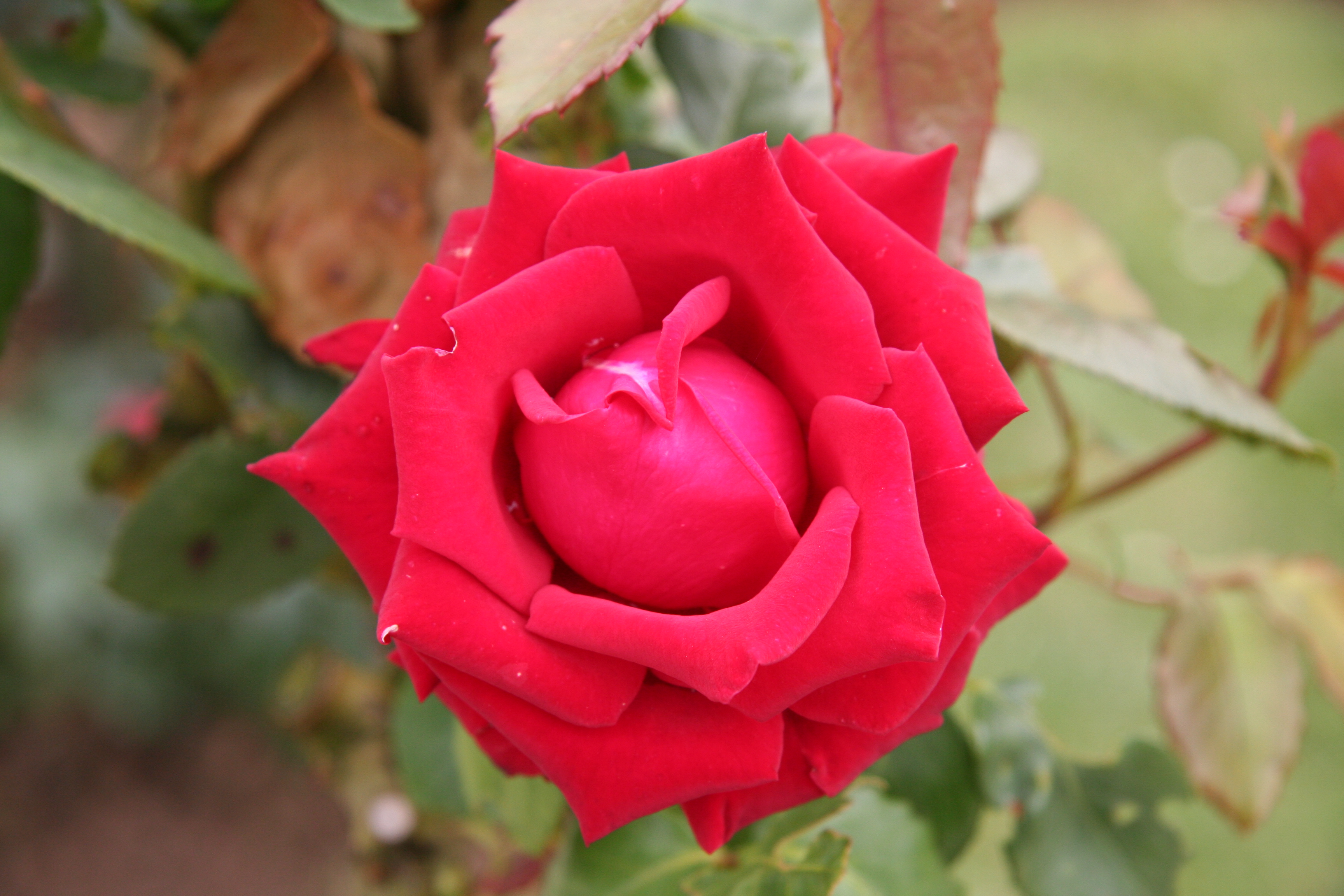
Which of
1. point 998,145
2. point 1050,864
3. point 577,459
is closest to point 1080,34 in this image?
point 998,145

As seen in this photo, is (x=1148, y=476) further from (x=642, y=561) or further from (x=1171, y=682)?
(x=642, y=561)

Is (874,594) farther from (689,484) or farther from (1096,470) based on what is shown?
(1096,470)

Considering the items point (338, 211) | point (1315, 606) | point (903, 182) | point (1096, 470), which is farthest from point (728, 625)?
point (1096, 470)

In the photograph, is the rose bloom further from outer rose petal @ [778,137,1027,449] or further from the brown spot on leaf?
the brown spot on leaf

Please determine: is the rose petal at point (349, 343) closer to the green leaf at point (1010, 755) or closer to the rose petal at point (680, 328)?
the rose petal at point (680, 328)

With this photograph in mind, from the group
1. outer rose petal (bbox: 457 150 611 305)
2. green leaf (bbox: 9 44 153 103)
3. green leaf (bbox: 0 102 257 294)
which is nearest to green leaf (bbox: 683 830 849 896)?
outer rose petal (bbox: 457 150 611 305)

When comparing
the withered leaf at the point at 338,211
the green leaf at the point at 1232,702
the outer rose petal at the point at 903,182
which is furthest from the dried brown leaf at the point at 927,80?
the green leaf at the point at 1232,702
